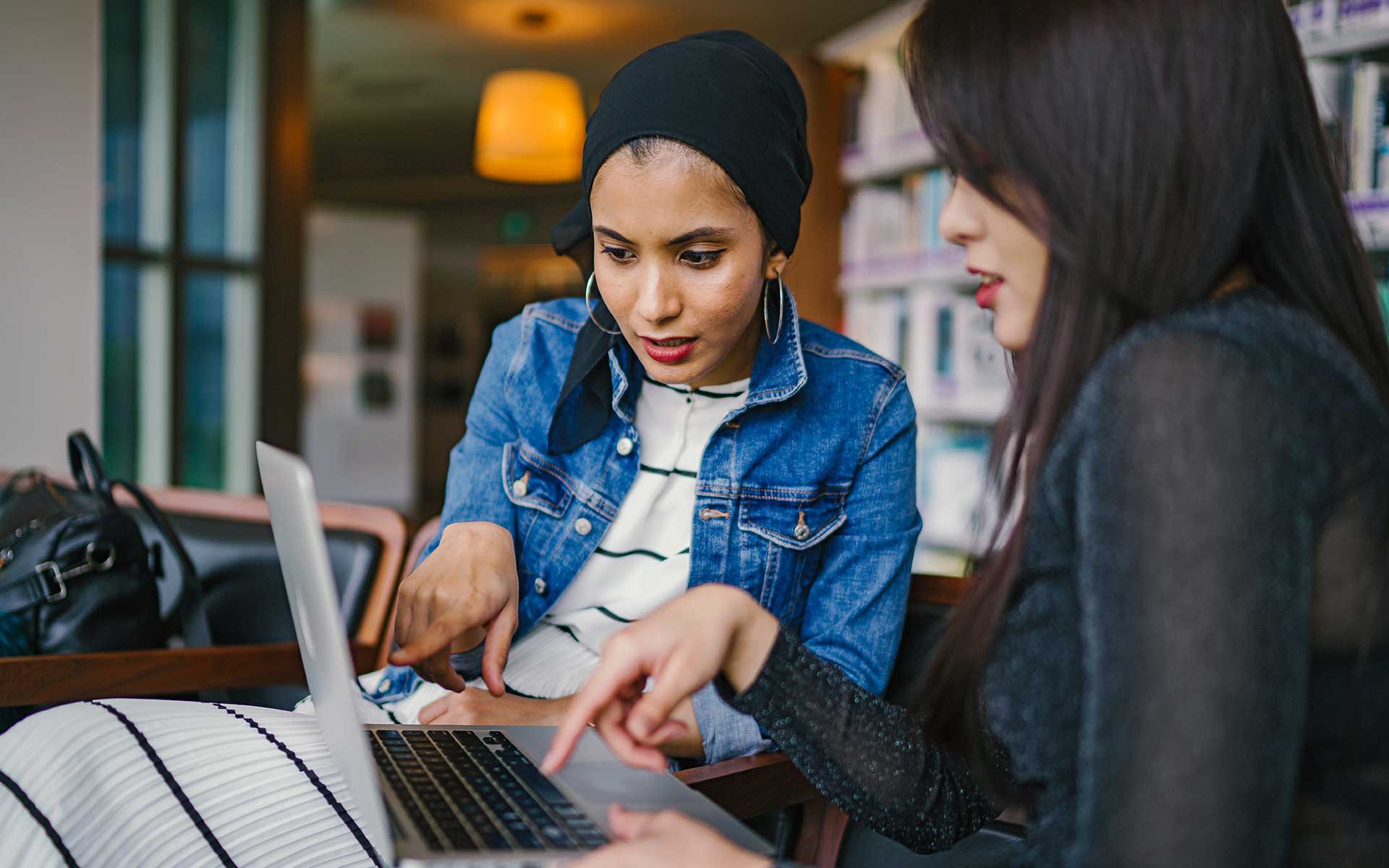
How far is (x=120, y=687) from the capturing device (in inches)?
58.9

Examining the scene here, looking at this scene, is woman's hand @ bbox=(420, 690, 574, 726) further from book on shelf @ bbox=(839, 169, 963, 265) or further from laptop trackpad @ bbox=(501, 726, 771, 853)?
book on shelf @ bbox=(839, 169, 963, 265)

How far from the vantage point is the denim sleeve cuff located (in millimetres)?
1179

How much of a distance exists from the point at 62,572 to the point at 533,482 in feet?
2.45

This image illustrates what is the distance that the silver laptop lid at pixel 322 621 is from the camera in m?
0.68

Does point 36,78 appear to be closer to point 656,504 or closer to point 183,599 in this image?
point 183,599

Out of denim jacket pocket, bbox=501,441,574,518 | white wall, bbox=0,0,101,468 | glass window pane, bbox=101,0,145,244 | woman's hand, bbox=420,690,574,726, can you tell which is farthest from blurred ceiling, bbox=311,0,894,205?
woman's hand, bbox=420,690,574,726

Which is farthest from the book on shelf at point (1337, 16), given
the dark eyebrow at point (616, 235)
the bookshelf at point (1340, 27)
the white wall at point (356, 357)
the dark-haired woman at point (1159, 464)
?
the white wall at point (356, 357)

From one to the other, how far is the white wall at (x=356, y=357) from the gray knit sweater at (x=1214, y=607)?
933 centimetres

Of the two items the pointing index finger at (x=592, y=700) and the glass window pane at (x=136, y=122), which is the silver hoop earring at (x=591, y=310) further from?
the glass window pane at (x=136, y=122)

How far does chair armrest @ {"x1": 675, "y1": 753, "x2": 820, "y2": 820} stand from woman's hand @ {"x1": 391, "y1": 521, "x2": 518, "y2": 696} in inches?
8.5

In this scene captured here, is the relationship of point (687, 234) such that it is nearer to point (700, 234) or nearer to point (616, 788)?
point (700, 234)

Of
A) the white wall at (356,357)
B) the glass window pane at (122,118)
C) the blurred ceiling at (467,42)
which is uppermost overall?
the blurred ceiling at (467,42)

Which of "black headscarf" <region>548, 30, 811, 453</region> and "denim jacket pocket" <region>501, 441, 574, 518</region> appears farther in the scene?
"denim jacket pocket" <region>501, 441, 574, 518</region>

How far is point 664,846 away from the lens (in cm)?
74
